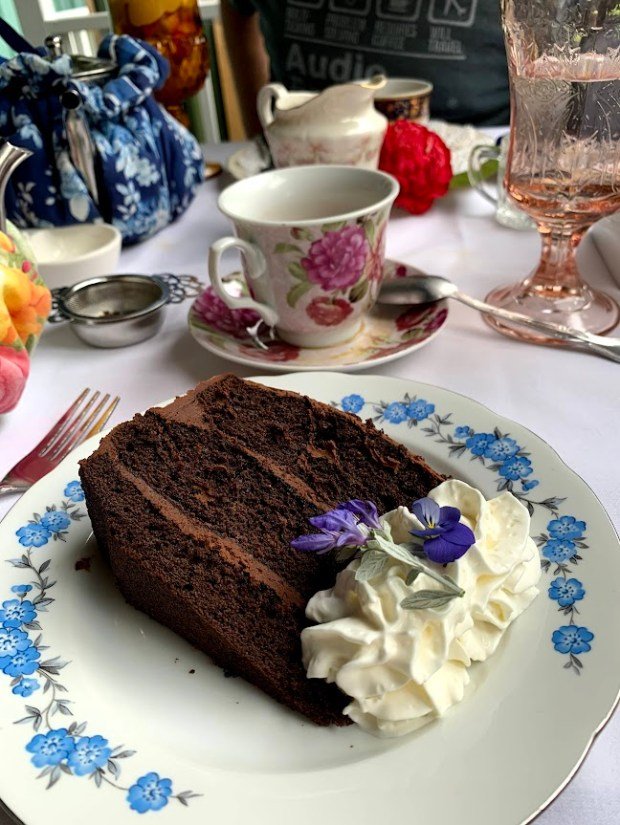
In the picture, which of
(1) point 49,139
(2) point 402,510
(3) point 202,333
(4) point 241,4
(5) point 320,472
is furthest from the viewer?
(4) point 241,4

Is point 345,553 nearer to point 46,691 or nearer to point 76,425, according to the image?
point 46,691

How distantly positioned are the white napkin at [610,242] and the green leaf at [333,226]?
48cm

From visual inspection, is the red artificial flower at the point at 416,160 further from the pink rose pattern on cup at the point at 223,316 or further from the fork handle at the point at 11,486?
the fork handle at the point at 11,486

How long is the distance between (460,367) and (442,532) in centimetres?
45

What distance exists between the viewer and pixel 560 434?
0.84m

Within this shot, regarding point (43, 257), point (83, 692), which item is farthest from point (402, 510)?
point (43, 257)

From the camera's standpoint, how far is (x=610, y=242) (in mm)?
1139

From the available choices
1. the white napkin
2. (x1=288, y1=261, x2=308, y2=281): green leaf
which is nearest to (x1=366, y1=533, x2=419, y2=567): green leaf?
(x1=288, y1=261, x2=308, y2=281): green leaf

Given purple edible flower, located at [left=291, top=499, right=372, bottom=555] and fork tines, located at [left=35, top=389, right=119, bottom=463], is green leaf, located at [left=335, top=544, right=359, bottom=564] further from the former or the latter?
fork tines, located at [left=35, top=389, right=119, bottom=463]

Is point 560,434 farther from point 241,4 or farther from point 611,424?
point 241,4

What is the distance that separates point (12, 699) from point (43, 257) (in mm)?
896

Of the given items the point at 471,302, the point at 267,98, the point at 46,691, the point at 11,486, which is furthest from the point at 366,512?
the point at 267,98

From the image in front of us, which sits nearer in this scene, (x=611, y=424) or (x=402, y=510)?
(x=402, y=510)

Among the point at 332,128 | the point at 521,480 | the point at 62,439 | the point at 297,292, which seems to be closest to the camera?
the point at 521,480
